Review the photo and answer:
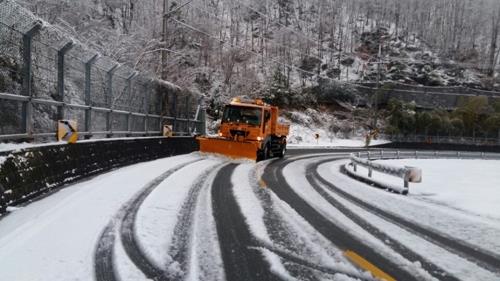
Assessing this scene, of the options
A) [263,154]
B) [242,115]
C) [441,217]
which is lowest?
[441,217]

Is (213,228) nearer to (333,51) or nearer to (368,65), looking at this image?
(368,65)

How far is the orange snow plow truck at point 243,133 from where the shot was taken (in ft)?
70.2

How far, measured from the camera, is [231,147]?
21.5 metres

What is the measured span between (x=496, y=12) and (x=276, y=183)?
11465cm

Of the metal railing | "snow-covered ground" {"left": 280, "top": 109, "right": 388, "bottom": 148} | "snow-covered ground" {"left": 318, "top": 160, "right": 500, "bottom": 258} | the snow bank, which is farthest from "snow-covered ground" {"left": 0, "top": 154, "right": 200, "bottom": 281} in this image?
the metal railing

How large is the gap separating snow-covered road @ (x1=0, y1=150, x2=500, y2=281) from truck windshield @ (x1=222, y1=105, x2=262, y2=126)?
11.7 meters

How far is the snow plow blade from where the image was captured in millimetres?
21234

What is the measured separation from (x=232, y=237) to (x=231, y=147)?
15.1 m

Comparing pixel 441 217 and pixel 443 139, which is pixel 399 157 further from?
pixel 443 139

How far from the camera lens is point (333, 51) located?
304ft

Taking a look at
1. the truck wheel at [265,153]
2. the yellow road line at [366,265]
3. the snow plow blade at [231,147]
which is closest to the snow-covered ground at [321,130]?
the truck wheel at [265,153]

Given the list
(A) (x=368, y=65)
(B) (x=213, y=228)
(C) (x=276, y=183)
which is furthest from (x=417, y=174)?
(A) (x=368, y=65)

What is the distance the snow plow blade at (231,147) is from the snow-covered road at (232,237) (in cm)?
1002

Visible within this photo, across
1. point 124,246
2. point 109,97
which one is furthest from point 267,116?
point 124,246
